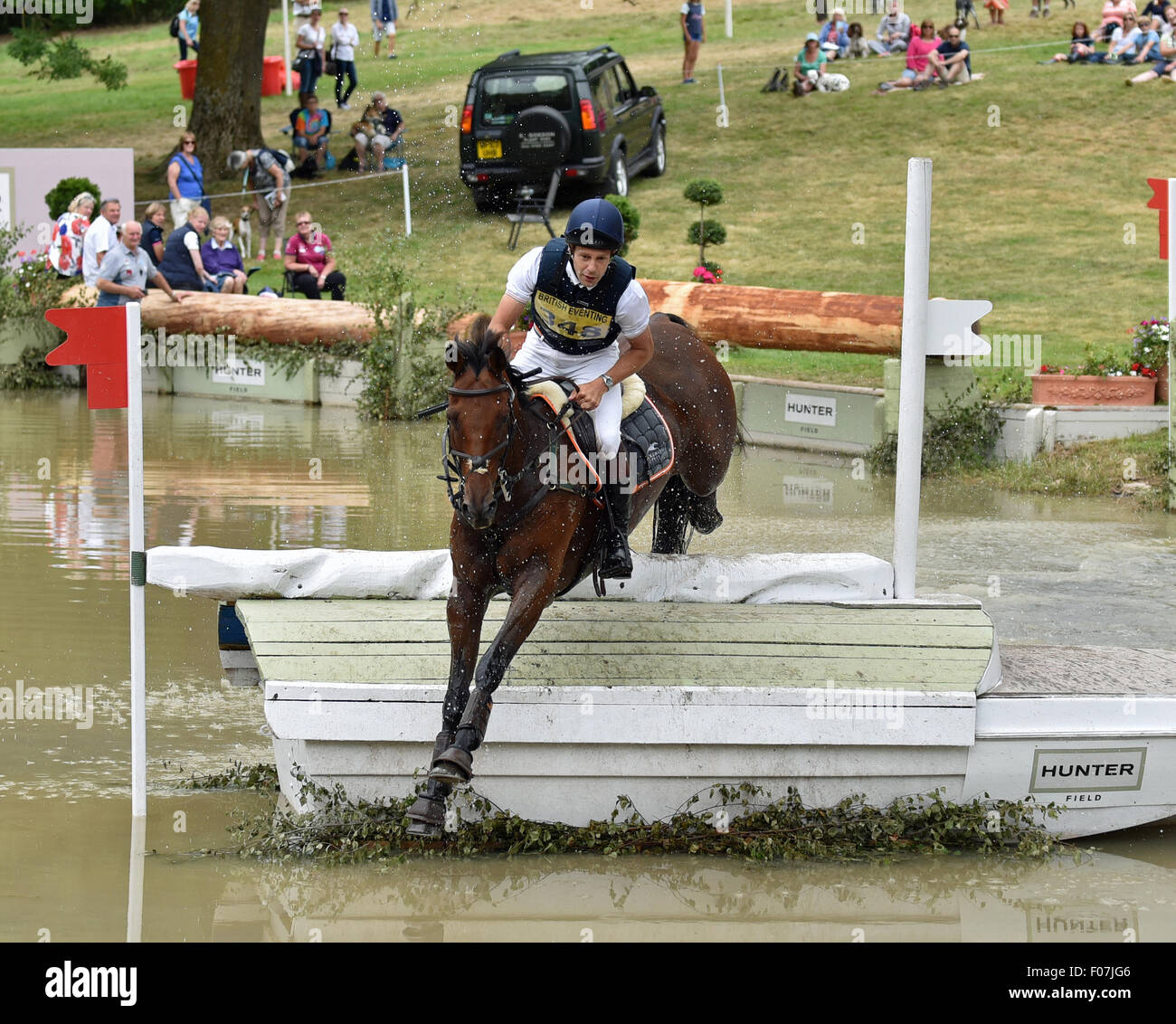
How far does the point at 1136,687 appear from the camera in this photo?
5.44 m

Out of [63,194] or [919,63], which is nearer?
[63,194]

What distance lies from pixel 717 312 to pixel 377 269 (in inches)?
133

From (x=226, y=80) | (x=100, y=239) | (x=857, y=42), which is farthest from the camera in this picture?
(x=857, y=42)

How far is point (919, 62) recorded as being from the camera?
27234 millimetres

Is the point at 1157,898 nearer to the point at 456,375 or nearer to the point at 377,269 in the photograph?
the point at 456,375

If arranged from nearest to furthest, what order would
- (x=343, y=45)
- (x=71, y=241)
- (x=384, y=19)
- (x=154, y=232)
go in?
1. (x=71, y=241)
2. (x=154, y=232)
3. (x=343, y=45)
4. (x=384, y=19)

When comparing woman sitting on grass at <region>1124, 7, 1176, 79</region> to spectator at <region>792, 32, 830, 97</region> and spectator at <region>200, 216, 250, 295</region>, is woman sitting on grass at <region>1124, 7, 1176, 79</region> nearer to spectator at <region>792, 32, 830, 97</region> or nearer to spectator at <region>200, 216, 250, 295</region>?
spectator at <region>792, 32, 830, 97</region>

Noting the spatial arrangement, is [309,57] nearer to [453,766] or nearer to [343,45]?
[343,45]

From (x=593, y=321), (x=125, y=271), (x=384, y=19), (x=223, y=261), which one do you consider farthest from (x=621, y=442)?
(x=384, y=19)

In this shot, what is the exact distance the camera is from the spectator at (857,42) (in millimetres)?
29156

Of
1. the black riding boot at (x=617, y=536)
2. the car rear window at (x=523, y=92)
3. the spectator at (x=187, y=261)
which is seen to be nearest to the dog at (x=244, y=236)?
the car rear window at (x=523, y=92)

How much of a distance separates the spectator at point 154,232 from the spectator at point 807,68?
13.9 metres

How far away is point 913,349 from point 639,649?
1.61 m

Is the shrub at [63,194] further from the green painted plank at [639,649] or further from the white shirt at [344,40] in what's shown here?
the green painted plank at [639,649]
